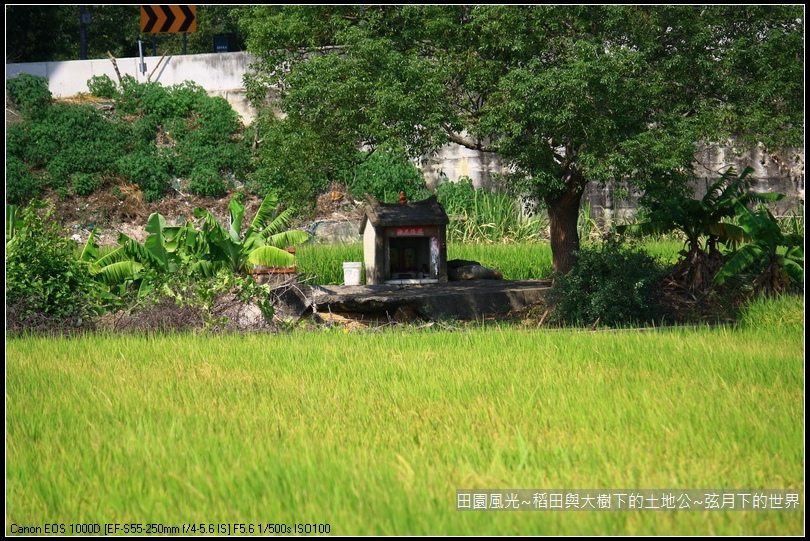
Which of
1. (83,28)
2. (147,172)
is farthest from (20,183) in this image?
(83,28)

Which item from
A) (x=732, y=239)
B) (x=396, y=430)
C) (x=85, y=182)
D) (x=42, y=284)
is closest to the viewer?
(x=396, y=430)

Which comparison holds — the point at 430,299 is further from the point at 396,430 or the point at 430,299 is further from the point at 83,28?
the point at 83,28

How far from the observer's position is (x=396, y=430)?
17.9 ft

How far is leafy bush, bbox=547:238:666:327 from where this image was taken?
10484mm

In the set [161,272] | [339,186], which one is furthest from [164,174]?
[161,272]

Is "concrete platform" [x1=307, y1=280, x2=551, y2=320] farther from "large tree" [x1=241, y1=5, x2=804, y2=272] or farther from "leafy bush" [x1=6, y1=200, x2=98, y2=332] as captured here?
"leafy bush" [x1=6, y1=200, x2=98, y2=332]

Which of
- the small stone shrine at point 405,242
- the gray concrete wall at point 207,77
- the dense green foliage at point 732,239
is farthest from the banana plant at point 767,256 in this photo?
the gray concrete wall at point 207,77

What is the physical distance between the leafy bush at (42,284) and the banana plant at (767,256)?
7.26m

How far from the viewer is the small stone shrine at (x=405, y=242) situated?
12.5 m

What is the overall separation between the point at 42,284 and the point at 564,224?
6.36 metres

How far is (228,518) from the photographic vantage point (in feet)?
13.4

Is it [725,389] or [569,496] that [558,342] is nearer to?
[725,389]

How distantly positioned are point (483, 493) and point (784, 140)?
306 inches

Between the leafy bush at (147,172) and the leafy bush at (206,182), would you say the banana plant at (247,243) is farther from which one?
the leafy bush at (147,172)
